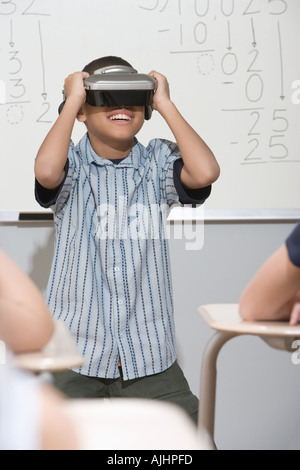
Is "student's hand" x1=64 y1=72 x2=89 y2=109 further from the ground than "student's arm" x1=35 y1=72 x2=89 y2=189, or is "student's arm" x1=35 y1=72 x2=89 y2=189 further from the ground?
"student's hand" x1=64 y1=72 x2=89 y2=109

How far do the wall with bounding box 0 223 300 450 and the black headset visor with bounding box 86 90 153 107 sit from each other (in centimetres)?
57

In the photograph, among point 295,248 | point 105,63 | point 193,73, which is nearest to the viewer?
point 295,248

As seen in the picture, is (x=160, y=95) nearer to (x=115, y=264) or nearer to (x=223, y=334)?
(x=115, y=264)

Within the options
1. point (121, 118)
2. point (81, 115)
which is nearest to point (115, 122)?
point (121, 118)

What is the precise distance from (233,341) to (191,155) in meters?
0.76

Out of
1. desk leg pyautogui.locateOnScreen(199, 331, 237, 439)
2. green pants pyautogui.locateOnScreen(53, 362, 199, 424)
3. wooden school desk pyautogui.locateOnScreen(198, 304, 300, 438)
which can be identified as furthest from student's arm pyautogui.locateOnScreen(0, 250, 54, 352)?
green pants pyautogui.locateOnScreen(53, 362, 199, 424)

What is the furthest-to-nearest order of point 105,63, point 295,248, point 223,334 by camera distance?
point 105,63 < point 223,334 < point 295,248

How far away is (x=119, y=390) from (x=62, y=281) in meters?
0.26

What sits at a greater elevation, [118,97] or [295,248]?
[118,97]

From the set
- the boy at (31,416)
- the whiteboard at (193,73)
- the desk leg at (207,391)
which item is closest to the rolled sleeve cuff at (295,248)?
the desk leg at (207,391)

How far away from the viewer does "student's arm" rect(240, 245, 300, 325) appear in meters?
0.80

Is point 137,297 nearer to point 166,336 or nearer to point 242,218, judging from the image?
point 166,336

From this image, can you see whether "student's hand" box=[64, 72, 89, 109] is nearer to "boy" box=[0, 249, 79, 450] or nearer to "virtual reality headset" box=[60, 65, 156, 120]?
"virtual reality headset" box=[60, 65, 156, 120]

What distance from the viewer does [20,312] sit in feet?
2.16
